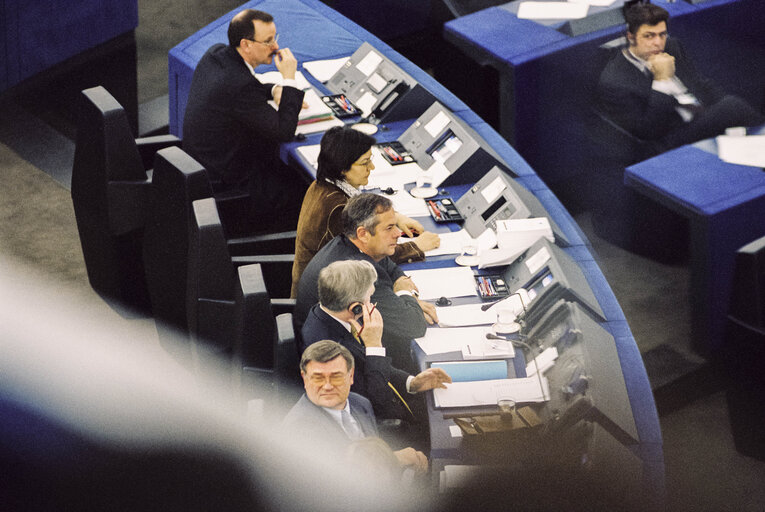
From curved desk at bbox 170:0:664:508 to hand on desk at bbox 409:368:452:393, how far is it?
0.12 meters

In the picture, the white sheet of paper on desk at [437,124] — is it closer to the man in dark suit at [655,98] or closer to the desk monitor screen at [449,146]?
the desk monitor screen at [449,146]

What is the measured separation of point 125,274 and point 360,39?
2.10m

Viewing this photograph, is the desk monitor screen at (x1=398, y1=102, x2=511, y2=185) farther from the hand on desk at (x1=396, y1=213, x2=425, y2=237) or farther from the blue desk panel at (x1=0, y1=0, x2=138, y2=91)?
the blue desk panel at (x1=0, y1=0, x2=138, y2=91)

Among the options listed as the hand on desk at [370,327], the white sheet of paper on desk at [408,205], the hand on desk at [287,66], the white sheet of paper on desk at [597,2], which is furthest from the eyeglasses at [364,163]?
the white sheet of paper on desk at [597,2]

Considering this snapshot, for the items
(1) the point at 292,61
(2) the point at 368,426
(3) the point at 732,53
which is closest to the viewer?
(2) the point at 368,426

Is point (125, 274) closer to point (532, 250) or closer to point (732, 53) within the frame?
point (532, 250)

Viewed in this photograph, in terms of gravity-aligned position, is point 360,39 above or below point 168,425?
above

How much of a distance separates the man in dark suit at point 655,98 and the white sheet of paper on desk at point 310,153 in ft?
5.41

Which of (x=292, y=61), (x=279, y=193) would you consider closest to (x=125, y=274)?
(x=279, y=193)

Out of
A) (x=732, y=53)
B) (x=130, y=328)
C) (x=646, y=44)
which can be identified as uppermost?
(x=646, y=44)

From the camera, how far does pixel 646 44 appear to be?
17.5 feet

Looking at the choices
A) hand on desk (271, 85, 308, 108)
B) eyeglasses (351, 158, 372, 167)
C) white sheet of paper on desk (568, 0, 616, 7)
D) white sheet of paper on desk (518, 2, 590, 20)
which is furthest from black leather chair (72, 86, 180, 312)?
white sheet of paper on desk (568, 0, 616, 7)

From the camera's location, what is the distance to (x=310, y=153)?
15.7 ft

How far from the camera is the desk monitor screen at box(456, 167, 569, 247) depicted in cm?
405
